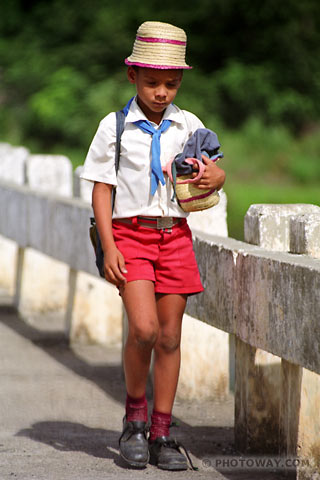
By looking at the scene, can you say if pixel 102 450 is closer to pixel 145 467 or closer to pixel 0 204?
pixel 145 467

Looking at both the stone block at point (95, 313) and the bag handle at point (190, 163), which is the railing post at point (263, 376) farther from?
the stone block at point (95, 313)

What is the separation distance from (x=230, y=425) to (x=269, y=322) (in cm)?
148

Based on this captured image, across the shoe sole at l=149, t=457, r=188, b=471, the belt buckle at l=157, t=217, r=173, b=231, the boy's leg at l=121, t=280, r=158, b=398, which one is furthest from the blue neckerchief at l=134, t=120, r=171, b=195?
the shoe sole at l=149, t=457, r=188, b=471

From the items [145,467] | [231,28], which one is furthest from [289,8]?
[145,467]

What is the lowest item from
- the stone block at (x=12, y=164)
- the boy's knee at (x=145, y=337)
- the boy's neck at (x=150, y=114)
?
the stone block at (x=12, y=164)

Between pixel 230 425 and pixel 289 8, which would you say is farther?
pixel 289 8

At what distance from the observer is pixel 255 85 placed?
1152 inches

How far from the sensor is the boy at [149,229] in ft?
18.1

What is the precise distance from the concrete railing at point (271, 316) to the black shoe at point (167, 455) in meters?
0.45

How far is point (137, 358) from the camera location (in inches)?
220

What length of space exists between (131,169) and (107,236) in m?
0.33

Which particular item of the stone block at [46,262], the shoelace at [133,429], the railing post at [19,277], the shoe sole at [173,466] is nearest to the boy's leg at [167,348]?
the shoelace at [133,429]

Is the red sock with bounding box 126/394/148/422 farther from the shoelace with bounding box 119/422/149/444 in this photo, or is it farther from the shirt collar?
the shirt collar

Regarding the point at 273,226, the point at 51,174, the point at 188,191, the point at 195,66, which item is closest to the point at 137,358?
the point at 188,191
